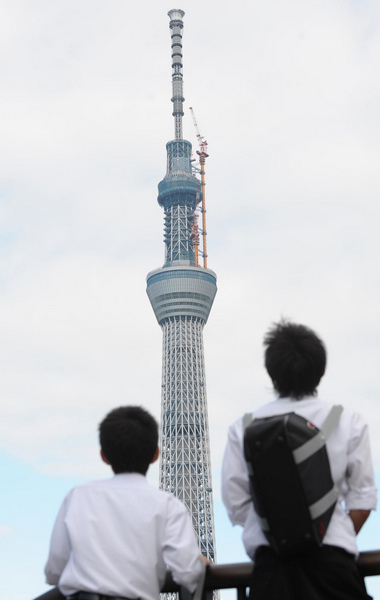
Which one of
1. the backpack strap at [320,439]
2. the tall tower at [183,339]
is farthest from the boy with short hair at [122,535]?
the tall tower at [183,339]

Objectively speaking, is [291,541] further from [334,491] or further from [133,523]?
[133,523]

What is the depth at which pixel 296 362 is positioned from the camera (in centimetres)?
464

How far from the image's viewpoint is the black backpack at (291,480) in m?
4.19

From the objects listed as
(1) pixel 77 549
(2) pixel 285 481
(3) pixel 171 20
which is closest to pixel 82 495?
(1) pixel 77 549

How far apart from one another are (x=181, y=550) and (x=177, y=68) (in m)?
126

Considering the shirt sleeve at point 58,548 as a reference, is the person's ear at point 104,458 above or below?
above

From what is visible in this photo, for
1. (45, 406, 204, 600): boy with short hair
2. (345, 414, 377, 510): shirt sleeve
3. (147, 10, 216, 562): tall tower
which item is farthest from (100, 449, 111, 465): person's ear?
(147, 10, 216, 562): tall tower

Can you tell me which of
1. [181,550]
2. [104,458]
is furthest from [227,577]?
[104,458]

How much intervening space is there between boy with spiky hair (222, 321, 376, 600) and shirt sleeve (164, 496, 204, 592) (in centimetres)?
25

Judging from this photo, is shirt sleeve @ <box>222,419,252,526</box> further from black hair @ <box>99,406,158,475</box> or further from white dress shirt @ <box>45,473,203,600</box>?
black hair @ <box>99,406,158,475</box>

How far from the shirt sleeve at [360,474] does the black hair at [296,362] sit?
0.37 m

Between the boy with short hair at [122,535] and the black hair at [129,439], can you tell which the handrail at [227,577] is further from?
the black hair at [129,439]

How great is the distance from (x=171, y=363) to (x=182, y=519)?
102 meters

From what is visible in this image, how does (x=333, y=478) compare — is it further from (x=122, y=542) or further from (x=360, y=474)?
(x=122, y=542)
